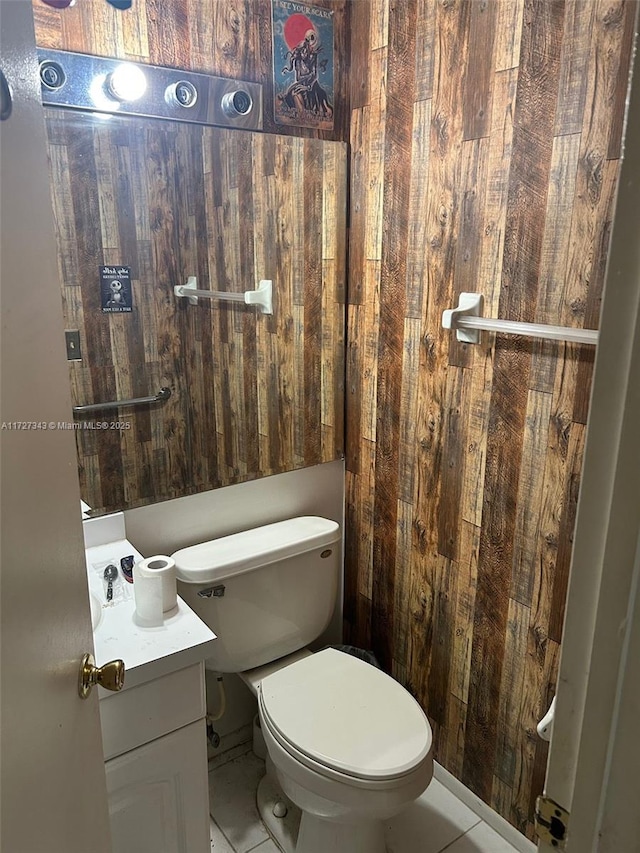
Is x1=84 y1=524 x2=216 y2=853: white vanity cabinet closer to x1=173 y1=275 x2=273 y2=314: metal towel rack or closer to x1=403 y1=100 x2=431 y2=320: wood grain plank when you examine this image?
x1=173 y1=275 x2=273 y2=314: metal towel rack

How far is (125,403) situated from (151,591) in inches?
20.1

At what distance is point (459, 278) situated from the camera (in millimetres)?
1573

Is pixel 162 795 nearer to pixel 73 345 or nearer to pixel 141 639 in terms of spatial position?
pixel 141 639

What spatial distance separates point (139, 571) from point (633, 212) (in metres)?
1.18

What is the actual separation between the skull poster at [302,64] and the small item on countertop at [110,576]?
4.12ft

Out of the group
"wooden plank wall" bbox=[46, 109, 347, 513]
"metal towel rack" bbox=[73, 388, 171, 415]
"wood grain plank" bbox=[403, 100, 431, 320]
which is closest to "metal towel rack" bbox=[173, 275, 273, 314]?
"wooden plank wall" bbox=[46, 109, 347, 513]

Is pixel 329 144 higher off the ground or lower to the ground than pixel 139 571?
higher

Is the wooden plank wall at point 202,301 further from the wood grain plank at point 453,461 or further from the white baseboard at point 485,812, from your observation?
the white baseboard at point 485,812

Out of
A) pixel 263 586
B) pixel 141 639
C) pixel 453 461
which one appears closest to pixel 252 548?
pixel 263 586

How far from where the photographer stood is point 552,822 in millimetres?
611

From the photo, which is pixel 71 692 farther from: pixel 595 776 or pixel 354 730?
pixel 354 730

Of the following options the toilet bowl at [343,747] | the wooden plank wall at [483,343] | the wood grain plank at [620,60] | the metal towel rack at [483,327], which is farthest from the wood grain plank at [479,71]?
the toilet bowl at [343,747]

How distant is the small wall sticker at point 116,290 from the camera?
152 centimetres

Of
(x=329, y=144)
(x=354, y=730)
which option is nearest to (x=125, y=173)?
(x=329, y=144)
